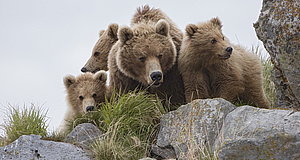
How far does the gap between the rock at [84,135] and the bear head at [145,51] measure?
3.11 feet

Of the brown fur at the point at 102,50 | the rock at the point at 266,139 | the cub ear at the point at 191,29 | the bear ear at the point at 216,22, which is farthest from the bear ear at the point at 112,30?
the rock at the point at 266,139

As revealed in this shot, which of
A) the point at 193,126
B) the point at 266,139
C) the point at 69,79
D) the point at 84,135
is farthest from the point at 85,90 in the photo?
the point at 266,139

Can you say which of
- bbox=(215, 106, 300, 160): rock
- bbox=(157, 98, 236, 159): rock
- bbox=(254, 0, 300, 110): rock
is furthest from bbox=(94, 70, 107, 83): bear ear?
bbox=(215, 106, 300, 160): rock

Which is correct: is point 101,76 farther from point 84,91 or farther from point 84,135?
point 84,135

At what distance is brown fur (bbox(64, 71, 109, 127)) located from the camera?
7562mm

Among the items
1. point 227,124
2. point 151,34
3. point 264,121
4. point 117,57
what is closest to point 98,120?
point 117,57

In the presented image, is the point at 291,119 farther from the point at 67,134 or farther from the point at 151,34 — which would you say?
the point at 67,134

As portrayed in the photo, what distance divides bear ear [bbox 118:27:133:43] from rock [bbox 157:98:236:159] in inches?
52.9

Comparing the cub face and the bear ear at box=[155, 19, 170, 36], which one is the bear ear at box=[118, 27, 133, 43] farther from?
the cub face

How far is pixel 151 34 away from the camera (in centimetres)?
702

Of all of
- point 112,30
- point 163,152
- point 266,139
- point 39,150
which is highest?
point 112,30

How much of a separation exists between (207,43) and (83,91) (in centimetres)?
213

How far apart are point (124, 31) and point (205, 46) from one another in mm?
1147

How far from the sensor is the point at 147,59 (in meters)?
6.65
